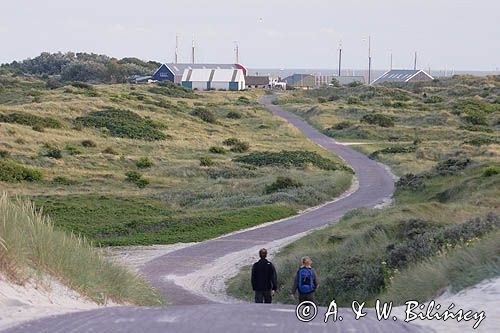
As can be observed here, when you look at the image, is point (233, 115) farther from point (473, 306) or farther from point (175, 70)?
point (473, 306)

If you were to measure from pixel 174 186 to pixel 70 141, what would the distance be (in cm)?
1344

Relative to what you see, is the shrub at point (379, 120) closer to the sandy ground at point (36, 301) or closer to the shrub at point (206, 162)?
the shrub at point (206, 162)

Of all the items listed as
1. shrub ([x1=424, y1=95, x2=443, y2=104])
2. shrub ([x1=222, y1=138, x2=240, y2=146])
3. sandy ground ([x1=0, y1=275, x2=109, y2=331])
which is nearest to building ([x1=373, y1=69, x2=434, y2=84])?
shrub ([x1=424, y1=95, x2=443, y2=104])

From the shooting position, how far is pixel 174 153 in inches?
2003

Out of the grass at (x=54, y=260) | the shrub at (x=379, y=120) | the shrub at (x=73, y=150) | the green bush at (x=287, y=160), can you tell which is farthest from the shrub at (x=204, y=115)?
the grass at (x=54, y=260)

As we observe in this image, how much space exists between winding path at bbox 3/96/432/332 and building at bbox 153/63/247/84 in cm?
8881

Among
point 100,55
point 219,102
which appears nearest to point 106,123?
point 219,102

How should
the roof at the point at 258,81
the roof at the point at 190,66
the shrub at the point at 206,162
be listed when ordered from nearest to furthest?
the shrub at the point at 206,162, the roof at the point at 190,66, the roof at the point at 258,81

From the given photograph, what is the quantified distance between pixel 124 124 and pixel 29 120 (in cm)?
734

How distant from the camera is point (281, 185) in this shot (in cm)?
3653

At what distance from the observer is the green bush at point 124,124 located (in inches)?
2204

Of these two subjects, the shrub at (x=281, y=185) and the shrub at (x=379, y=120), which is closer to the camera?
the shrub at (x=281, y=185)

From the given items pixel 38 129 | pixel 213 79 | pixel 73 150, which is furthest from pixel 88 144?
pixel 213 79

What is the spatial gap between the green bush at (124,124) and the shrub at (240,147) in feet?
18.7
